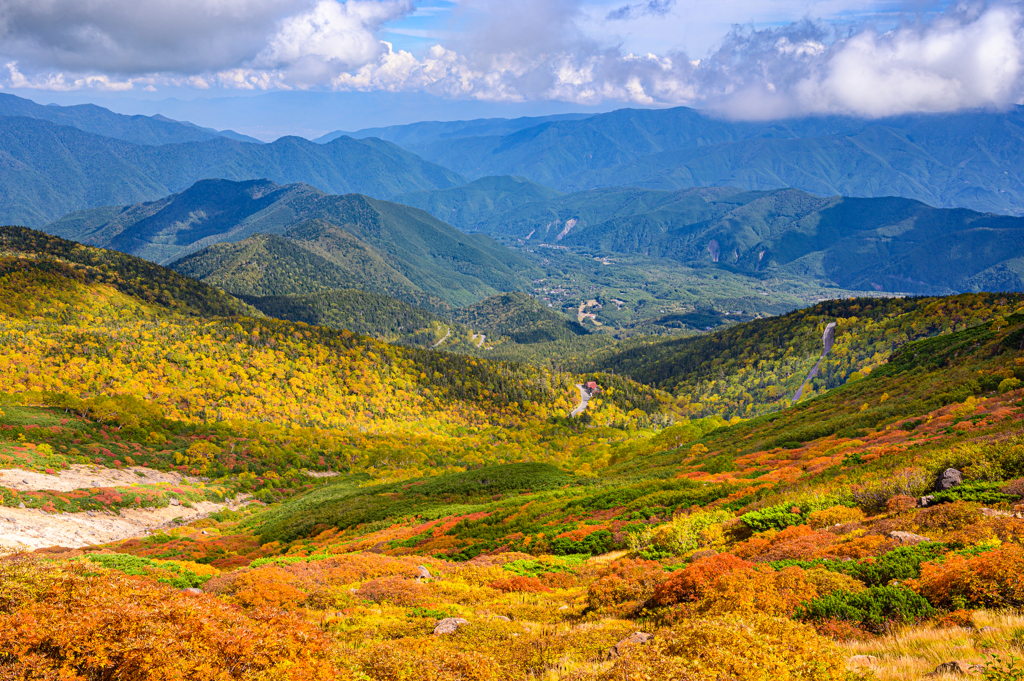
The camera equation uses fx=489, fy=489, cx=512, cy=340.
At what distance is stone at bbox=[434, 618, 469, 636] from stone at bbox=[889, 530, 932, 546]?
49.1ft

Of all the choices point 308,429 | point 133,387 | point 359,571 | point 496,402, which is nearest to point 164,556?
point 359,571

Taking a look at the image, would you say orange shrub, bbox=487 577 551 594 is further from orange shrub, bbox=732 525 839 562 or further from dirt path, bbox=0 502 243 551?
dirt path, bbox=0 502 243 551

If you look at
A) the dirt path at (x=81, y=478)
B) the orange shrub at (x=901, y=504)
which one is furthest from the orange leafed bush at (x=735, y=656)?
the dirt path at (x=81, y=478)

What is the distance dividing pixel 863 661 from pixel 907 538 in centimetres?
925

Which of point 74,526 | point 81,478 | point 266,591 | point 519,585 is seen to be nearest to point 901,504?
point 519,585

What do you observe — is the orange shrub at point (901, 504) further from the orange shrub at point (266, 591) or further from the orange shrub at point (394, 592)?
the orange shrub at point (266, 591)

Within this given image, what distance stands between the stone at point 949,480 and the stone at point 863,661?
54.6 feet

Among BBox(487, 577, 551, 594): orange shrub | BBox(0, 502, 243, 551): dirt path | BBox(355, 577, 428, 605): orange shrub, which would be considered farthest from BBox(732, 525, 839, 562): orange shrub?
BBox(0, 502, 243, 551): dirt path

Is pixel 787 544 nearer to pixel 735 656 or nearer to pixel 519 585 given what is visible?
pixel 519 585

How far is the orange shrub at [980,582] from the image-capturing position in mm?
11484

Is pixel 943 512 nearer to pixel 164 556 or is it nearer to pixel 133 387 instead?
pixel 164 556

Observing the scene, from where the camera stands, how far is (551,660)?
12.0m

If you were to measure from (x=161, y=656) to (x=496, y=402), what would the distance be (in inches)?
7191

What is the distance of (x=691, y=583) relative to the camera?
1471cm
